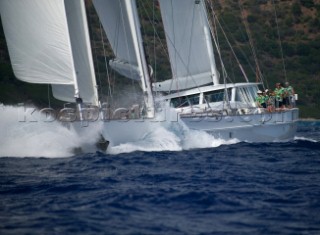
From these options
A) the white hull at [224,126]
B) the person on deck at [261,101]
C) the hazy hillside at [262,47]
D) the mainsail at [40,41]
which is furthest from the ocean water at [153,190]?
the hazy hillside at [262,47]

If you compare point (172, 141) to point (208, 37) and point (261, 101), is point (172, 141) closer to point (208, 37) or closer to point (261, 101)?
point (261, 101)

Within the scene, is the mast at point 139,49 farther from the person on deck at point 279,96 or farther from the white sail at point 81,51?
the person on deck at point 279,96

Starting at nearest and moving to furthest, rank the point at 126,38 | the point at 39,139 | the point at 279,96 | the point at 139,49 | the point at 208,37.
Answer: the point at 39,139 → the point at 139,49 → the point at 126,38 → the point at 279,96 → the point at 208,37

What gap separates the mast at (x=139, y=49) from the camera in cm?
2334

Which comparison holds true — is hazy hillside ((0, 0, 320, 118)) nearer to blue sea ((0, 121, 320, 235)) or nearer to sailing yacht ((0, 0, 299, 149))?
sailing yacht ((0, 0, 299, 149))

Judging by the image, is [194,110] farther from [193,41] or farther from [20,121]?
[20,121]

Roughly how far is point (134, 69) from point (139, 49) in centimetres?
128

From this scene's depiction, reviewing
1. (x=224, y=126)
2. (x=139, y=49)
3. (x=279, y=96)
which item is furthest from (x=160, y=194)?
(x=279, y=96)

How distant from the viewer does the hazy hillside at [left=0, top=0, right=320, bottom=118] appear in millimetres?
49906

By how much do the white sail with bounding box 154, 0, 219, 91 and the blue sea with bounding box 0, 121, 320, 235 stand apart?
7053 millimetres

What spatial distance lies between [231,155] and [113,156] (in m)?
3.60

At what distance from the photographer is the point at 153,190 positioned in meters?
13.9

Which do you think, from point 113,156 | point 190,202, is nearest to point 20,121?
point 113,156

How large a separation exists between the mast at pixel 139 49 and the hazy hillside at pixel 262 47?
20441 millimetres
